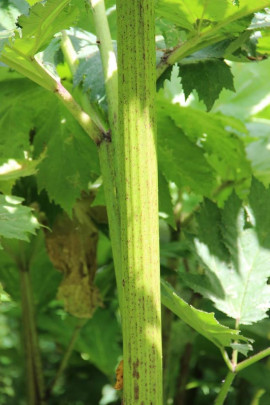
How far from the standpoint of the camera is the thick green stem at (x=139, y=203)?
0.53 m

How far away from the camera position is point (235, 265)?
776 millimetres

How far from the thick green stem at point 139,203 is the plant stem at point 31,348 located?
613 mm

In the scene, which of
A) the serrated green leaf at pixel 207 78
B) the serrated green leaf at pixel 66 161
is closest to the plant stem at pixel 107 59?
the serrated green leaf at pixel 207 78

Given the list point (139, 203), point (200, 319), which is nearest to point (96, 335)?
point (200, 319)

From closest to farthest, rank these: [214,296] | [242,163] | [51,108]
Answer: [214,296]
[51,108]
[242,163]

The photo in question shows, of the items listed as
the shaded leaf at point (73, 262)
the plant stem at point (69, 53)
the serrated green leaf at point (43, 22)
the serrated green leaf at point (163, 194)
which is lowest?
the shaded leaf at point (73, 262)

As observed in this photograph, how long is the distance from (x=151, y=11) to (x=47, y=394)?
846mm

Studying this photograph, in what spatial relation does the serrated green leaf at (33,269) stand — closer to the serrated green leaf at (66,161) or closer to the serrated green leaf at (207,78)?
the serrated green leaf at (66,161)

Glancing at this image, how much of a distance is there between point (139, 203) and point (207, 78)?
0.90 feet

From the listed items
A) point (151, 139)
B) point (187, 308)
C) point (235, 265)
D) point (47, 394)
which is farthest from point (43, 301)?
point (151, 139)

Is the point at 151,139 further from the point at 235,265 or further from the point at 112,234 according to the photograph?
the point at 235,265

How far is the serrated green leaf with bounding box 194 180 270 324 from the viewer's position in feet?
2.48

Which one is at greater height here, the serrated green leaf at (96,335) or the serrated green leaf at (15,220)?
the serrated green leaf at (15,220)

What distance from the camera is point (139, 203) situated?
533 millimetres
